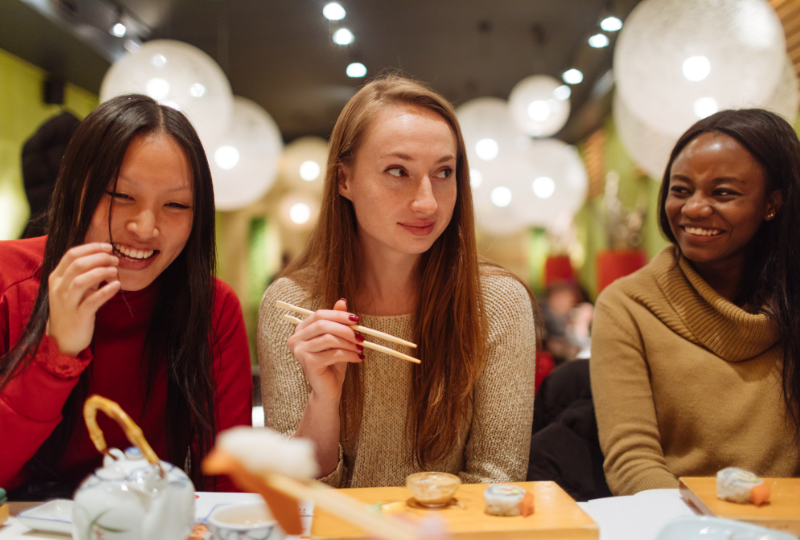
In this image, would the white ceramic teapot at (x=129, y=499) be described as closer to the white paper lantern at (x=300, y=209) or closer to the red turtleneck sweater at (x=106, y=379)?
the red turtleneck sweater at (x=106, y=379)

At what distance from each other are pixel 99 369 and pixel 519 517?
1.07 metres

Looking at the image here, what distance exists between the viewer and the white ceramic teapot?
2.63 feet

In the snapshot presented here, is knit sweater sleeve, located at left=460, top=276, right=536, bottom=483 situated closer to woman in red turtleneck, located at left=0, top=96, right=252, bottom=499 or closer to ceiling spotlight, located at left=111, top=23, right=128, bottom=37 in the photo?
woman in red turtleneck, located at left=0, top=96, right=252, bottom=499

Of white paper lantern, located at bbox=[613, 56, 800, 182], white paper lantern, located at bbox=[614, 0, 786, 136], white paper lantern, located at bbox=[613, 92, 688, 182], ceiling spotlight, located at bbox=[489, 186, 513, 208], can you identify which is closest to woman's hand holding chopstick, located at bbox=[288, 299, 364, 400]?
white paper lantern, located at bbox=[613, 56, 800, 182]

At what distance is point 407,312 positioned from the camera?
1.67 metres

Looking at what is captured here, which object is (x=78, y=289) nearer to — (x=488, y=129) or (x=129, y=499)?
(x=129, y=499)

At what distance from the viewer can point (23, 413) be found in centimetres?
111

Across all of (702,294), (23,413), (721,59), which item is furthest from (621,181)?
(23,413)

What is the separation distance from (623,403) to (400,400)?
2.06 feet

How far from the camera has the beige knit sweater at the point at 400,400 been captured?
5.03ft

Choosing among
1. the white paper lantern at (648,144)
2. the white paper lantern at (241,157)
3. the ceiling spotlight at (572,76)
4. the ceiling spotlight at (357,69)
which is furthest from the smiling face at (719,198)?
the ceiling spotlight at (572,76)

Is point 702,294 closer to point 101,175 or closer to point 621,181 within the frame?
point 101,175

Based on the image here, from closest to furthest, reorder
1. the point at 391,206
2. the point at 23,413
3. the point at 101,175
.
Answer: the point at 23,413 < the point at 101,175 < the point at 391,206

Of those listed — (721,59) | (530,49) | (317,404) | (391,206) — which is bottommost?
(317,404)
